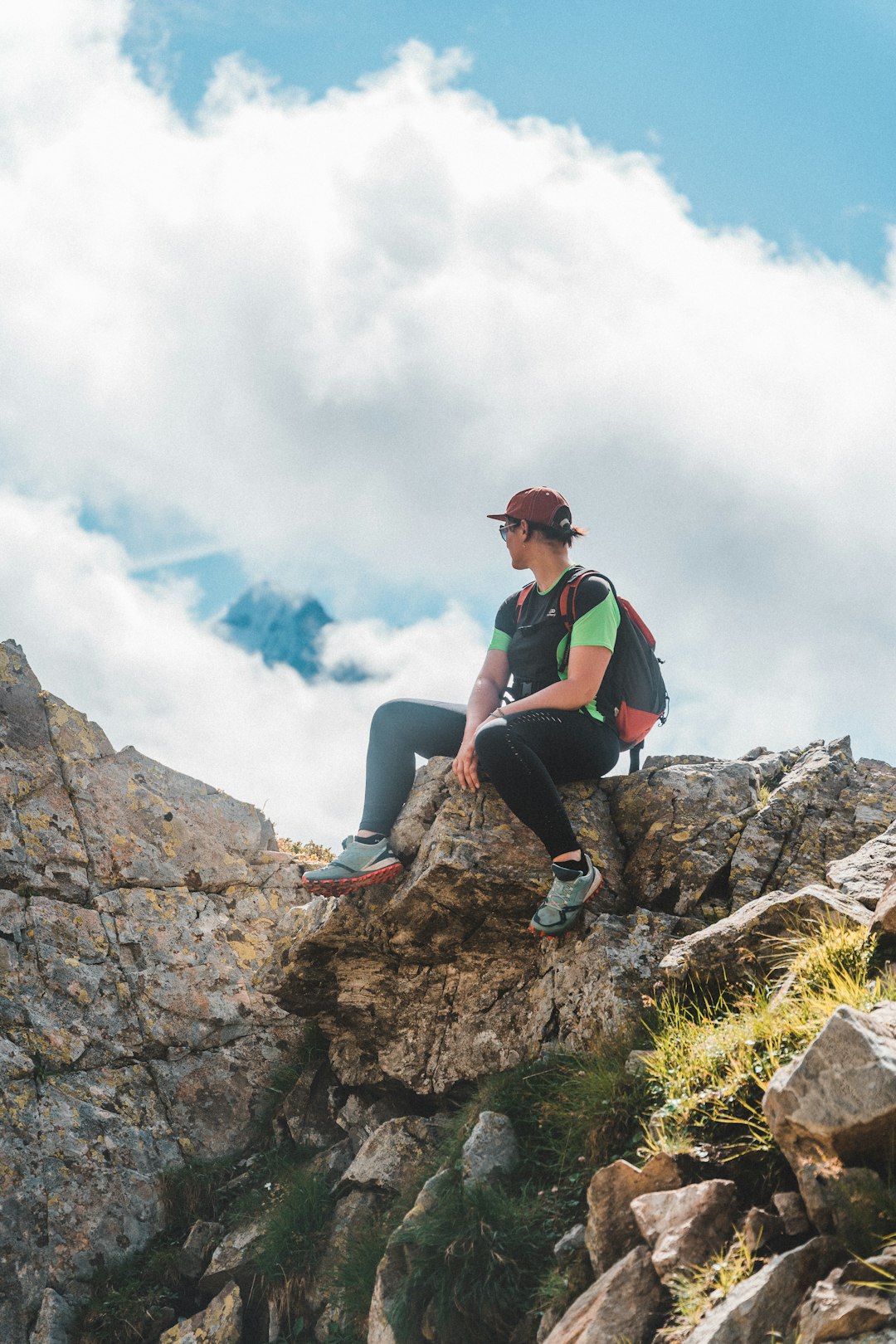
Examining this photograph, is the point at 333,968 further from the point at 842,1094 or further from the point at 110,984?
the point at 842,1094

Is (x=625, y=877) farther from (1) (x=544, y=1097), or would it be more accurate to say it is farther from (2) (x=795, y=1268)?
(2) (x=795, y=1268)

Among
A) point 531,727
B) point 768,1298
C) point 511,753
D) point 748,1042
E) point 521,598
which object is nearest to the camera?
point 768,1298

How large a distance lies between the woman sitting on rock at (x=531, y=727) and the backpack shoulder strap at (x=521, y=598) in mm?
18

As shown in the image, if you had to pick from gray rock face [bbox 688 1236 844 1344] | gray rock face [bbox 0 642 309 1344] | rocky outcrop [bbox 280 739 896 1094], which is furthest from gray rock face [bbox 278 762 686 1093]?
gray rock face [bbox 688 1236 844 1344]

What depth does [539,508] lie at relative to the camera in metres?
8.46

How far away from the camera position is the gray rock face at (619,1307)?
15.0 feet

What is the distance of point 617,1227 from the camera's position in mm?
5152

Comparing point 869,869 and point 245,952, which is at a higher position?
point 869,869

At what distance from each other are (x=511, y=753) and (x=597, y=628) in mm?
1274

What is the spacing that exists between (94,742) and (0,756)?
40.4 inches

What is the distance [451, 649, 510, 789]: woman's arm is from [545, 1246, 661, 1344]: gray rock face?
3891 millimetres

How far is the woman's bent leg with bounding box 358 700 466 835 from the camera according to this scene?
854cm

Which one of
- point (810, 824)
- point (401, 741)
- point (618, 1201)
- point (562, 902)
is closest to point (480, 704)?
point (401, 741)

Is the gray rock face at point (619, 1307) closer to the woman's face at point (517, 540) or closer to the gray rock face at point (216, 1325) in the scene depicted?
the gray rock face at point (216, 1325)
